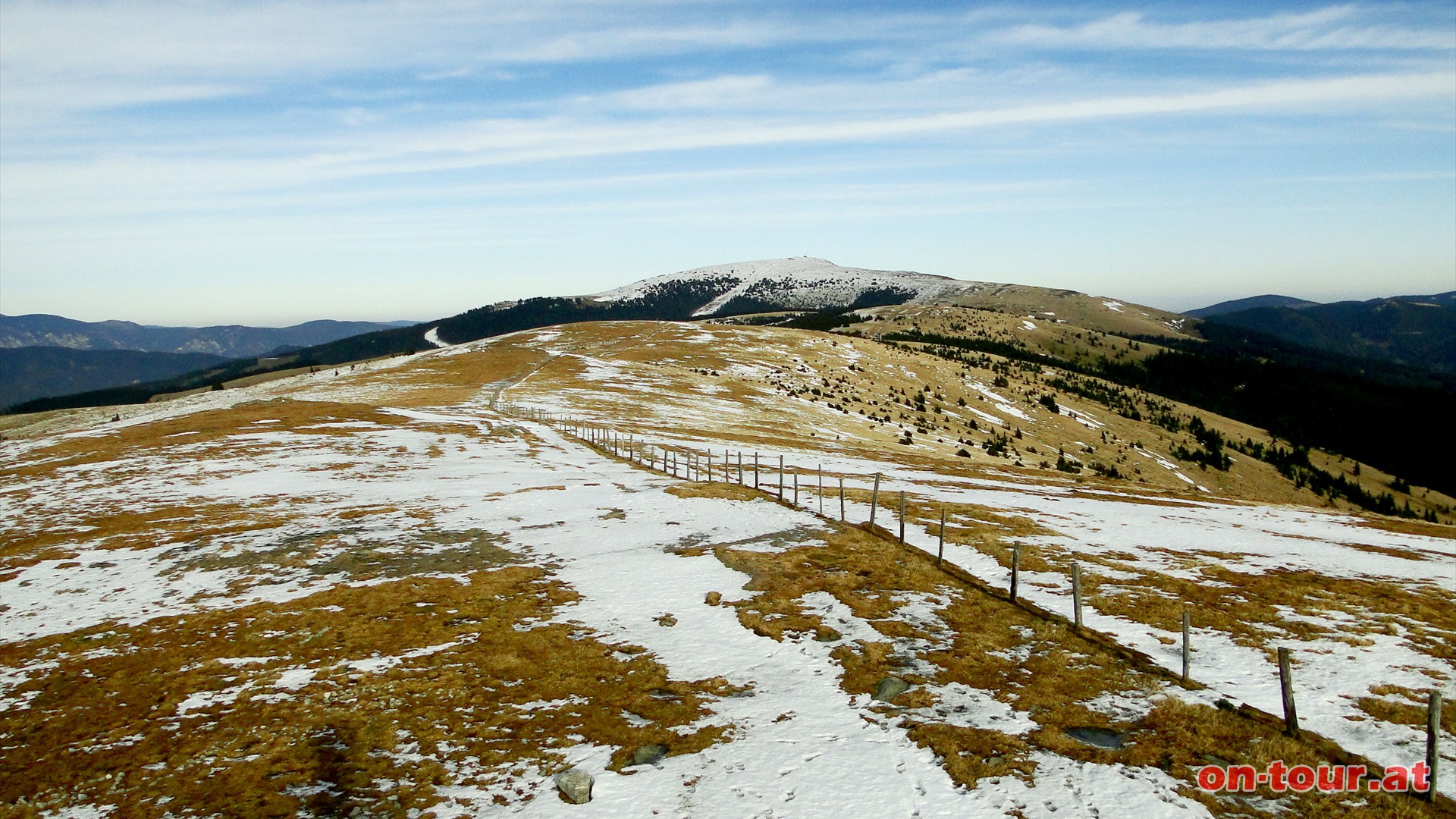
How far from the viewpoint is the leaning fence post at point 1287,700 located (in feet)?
43.7

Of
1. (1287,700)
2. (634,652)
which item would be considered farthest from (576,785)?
(1287,700)

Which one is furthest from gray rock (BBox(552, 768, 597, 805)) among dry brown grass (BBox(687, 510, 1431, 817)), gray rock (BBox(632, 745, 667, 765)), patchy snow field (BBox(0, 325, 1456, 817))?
dry brown grass (BBox(687, 510, 1431, 817))

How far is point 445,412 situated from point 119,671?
5607 cm

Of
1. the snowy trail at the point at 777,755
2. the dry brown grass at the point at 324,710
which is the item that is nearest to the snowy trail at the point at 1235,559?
the snowy trail at the point at 777,755

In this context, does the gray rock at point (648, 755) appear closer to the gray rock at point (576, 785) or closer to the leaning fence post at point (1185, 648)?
the gray rock at point (576, 785)

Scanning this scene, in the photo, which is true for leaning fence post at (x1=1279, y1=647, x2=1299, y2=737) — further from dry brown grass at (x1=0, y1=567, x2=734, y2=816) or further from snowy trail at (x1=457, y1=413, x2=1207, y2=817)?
dry brown grass at (x1=0, y1=567, x2=734, y2=816)

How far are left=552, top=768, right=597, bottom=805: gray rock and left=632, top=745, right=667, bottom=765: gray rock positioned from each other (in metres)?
0.97

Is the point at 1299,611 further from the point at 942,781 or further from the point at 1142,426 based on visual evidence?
the point at 1142,426

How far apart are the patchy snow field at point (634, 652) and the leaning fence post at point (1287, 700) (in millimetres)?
492

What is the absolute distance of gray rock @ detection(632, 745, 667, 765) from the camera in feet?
41.2

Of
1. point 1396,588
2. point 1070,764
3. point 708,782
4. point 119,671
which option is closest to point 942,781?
point 1070,764

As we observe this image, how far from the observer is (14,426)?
246 ft

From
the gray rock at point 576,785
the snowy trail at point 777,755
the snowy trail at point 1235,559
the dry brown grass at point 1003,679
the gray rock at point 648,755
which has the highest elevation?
the gray rock at point 576,785

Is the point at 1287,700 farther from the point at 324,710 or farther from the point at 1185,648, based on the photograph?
the point at 324,710
